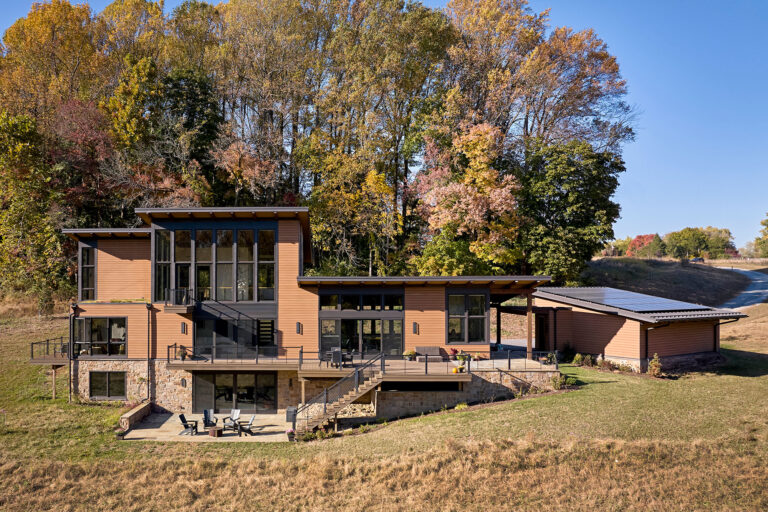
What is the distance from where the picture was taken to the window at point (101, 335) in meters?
20.8

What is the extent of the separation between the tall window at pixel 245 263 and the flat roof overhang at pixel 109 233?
163 inches

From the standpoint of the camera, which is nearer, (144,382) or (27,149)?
(144,382)

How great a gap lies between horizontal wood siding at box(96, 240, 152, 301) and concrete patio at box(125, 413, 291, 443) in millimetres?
5828

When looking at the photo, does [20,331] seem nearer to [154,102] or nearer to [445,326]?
[154,102]

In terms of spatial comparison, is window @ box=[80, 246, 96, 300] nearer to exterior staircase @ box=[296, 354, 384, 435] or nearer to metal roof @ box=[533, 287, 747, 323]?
exterior staircase @ box=[296, 354, 384, 435]

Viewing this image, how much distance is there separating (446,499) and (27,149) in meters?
32.8

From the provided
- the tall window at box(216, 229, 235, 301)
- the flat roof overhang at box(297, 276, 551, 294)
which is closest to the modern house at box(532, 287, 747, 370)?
the flat roof overhang at box(297, 276, 551, 294)

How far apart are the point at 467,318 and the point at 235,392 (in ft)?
35.7

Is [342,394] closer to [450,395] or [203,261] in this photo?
[450,395]

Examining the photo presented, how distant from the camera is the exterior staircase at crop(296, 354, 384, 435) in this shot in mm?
17141

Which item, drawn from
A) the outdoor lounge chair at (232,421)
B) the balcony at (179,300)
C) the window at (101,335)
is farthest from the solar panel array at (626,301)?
the window at (101,335)

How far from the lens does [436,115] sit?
32469mm

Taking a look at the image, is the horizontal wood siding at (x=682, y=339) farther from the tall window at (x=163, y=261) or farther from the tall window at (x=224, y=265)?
the tall window at (x=163, y=261)

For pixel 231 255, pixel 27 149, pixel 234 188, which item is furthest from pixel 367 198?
pixel 27 149
